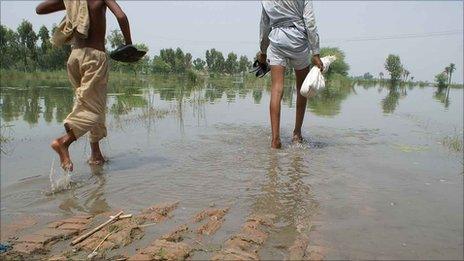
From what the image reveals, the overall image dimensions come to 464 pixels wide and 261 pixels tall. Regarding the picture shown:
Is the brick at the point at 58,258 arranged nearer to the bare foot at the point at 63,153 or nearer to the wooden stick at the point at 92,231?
the wooden stick at the point at 92,231

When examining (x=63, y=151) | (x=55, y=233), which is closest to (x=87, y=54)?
(x=63, y=151)

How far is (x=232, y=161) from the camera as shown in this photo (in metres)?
4.01

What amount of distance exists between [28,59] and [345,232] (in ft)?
111

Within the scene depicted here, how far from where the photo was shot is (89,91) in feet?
12.2

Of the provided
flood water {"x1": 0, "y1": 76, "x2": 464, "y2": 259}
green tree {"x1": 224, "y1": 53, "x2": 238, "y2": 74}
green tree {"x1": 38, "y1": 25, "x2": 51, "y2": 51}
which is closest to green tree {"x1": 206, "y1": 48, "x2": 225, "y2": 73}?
green tree {"x1": 224, "y1": 53, "x2": 238, "y2": 74}

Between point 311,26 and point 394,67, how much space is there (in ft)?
236

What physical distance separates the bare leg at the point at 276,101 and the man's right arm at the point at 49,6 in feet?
8.05

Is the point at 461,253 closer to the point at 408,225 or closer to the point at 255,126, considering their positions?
the point at 408,225

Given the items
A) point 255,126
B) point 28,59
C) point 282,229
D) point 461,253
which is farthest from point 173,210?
point 28,59

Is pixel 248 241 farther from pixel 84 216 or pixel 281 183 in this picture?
pixel 281 183

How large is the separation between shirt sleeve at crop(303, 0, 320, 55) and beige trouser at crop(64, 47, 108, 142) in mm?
2411

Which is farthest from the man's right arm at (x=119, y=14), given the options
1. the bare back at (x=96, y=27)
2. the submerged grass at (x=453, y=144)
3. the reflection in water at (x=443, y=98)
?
the reflection in water at (x=443, y=98)

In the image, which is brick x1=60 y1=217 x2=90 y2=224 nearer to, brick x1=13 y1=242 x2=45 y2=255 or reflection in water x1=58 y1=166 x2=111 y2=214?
reflection in water x1=58 y1=166 x2=111 y2=214

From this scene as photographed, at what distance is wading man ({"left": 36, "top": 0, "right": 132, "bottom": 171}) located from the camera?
363 centimetres
